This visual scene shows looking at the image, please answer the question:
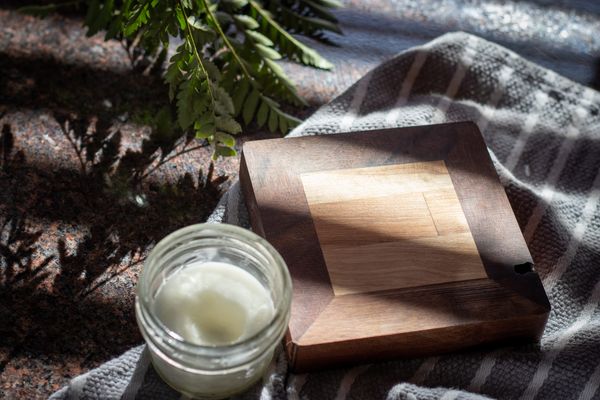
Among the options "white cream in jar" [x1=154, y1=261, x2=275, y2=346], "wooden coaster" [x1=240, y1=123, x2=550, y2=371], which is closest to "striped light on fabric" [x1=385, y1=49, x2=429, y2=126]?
"wooden coaster" [x1=240, y1=123, x2=550, y2=371]

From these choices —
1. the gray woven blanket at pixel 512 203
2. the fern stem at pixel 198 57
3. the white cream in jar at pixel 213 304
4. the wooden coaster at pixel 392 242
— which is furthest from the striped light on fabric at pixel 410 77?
the white cream in jar at pixel 213 304

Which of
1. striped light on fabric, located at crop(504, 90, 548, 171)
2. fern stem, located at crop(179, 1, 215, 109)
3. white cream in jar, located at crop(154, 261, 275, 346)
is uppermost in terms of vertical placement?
fern stem, located at crop(179, 1, 215, 109)

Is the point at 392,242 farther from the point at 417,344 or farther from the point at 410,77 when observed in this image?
the point at 410,77

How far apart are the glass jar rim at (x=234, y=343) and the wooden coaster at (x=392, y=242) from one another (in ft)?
0.19

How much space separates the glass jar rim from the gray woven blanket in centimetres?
10

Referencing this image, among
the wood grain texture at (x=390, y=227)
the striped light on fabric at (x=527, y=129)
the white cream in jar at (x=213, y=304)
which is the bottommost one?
the white cream in jar at (x=213, y=304)

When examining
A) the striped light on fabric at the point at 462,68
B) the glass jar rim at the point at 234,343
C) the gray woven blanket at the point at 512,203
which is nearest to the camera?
the glass jar rim at the point at 234,343

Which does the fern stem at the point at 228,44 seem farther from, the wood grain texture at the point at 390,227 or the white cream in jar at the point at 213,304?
the white cream in jar at the point at 213,304

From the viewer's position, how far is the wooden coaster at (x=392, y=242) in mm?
728

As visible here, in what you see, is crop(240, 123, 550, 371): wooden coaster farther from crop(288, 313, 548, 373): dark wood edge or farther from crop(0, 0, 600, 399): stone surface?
crop(0, 0, 600, 399): stone surface

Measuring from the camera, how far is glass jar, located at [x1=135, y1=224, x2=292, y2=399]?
25.3 inches

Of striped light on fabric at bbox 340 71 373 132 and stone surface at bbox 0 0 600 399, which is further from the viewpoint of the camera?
striped light on fabric at bbox 340 71 373 132

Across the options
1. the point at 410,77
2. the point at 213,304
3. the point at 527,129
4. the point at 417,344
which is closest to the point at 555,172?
the point at 527,129

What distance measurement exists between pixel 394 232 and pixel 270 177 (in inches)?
4.7
